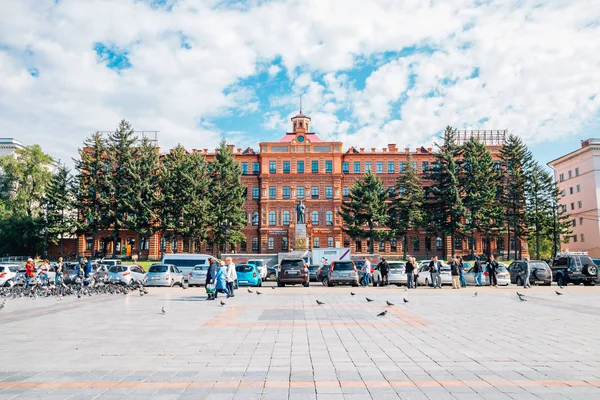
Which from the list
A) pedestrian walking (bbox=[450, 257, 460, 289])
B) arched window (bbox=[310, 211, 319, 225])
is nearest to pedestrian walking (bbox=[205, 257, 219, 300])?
pedestrian walking (bbox=[450, 257, 460, 289])

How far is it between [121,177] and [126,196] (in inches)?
151

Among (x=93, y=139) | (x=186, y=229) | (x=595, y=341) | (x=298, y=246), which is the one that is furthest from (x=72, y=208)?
(x=595, y=341)

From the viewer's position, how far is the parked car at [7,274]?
31.8m

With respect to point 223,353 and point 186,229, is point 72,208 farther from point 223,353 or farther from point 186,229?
point 223,353

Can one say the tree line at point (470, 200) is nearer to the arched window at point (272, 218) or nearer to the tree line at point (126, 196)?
the arched window at point (272, 218)

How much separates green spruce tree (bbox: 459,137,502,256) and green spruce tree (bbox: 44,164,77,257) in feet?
173

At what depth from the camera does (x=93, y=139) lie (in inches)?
2576

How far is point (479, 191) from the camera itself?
210ft

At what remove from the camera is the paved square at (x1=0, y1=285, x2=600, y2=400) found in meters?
6.34

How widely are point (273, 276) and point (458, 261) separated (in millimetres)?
18145

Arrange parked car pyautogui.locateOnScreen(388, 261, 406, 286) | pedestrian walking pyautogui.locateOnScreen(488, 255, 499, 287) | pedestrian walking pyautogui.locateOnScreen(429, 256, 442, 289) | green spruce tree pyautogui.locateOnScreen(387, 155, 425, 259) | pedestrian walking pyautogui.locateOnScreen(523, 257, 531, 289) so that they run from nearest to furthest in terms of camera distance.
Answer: pedestrian walking pyautogui.locateOnScreen(523, 257, 531, 289), pedestrian walking pyautogui.locateOnScreen(429, 256, 442, 289), pedestrian walking pyautogui.locateOnScreen(488, 255, 499, 287), parked car pyautogui.locateOnScreen(388, 261, 406, 286), green spruce tree pyautogui.locateOnScreen(387, 155, 425, 259)

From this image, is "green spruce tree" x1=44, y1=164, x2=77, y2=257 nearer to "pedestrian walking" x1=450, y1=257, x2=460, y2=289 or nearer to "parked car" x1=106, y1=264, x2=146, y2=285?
"parked car" x1=106, y1=264, x2=146, y2=285

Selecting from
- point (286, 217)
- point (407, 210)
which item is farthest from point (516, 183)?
point (286, 217)

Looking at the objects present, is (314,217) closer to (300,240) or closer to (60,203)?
(300,240)
